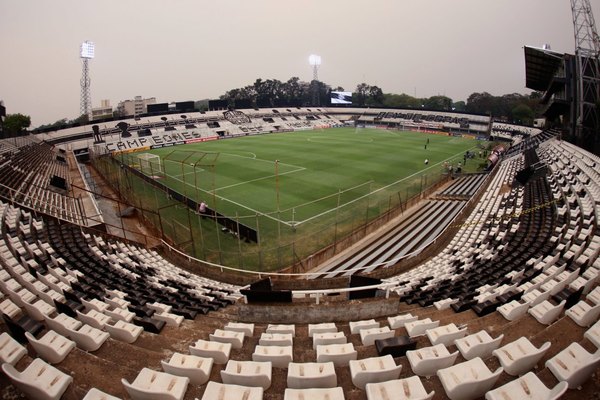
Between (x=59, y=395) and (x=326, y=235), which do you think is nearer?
(x=59, y=395)

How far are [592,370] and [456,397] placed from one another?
168 cm

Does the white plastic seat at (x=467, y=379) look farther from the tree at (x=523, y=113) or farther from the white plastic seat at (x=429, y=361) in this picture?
the tree at (x=523, y=113)

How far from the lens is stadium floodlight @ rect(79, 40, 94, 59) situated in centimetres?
8501

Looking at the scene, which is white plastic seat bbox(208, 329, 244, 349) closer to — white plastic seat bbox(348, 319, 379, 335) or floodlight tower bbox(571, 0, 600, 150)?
white plastic seat bbox(348, 319, 379, 335)

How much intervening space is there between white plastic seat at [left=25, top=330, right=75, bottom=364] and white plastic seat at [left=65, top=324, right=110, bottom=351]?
0.66 feet

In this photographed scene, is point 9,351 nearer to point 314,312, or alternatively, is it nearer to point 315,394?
point 315,394

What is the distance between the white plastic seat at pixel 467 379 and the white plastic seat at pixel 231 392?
2455mm

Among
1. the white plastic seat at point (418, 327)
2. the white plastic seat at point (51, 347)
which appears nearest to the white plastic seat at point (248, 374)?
the white plastic seat at point (51, 347)

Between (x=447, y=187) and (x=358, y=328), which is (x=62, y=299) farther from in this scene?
(x=447, y=187)

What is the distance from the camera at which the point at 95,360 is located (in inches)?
191

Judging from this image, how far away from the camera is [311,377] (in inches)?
168

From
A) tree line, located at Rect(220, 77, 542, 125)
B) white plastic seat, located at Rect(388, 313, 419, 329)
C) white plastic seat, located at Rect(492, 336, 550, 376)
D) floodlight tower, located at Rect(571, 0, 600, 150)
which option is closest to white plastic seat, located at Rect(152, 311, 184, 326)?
white plastic seat, located at Rect(388, 313, 419, 329)

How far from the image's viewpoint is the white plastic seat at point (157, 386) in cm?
385

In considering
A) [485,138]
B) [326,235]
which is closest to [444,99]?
[485,138]
